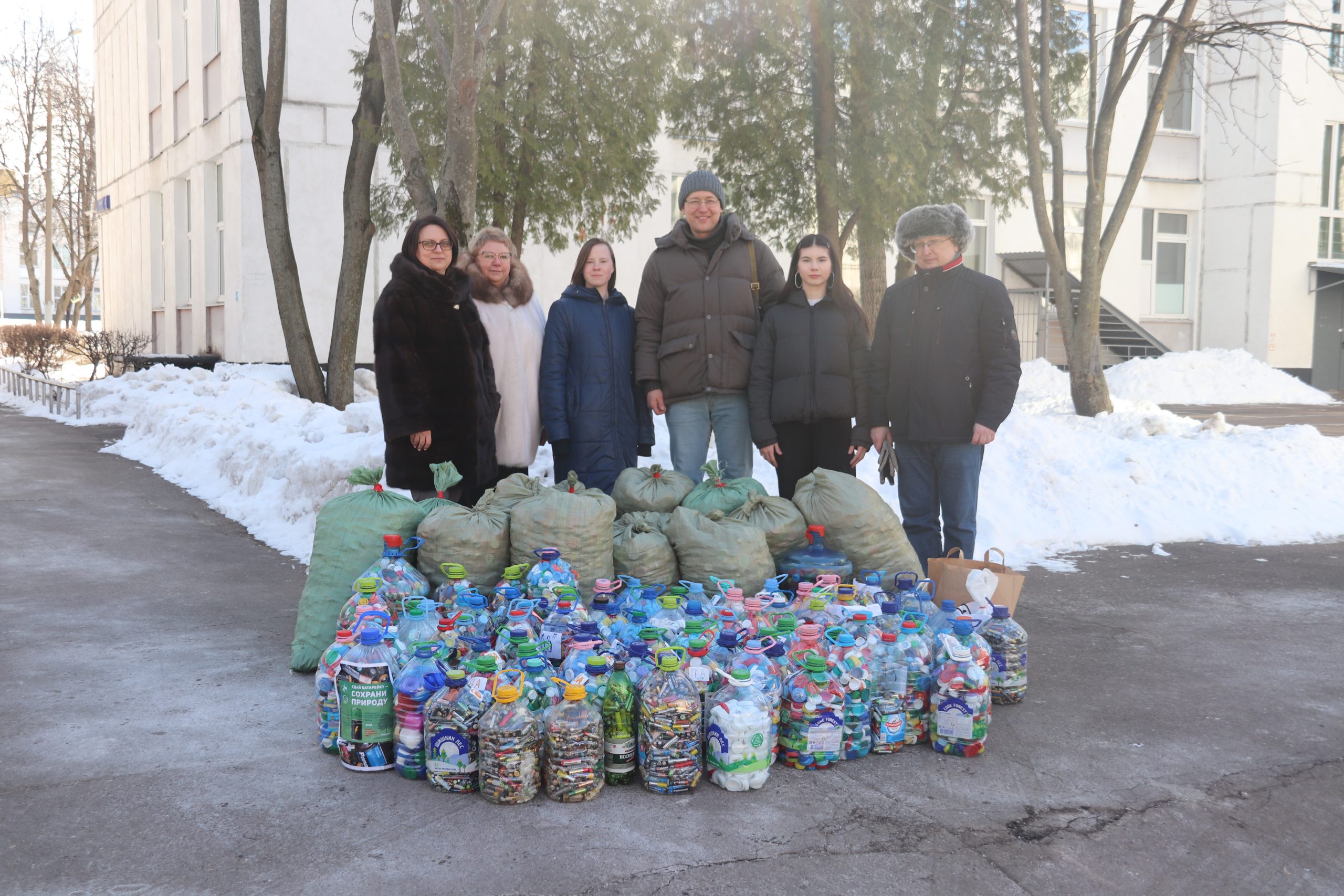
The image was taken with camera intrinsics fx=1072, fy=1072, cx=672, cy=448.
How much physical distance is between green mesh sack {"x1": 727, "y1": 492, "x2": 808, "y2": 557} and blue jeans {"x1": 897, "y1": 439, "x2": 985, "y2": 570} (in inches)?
24.7

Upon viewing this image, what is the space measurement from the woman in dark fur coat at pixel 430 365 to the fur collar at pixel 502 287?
12cm

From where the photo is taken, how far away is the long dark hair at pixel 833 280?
5.20m

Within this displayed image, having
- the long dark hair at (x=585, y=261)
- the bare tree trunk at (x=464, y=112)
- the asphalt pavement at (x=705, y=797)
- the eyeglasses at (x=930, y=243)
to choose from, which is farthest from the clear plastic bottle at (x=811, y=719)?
the bare tree trunk at (x=464, y=112)

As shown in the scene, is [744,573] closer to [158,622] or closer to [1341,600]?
[158,622]

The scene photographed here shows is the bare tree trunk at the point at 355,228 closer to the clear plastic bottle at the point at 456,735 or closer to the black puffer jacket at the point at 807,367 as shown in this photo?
the black puffer jacket at the point at 807,367

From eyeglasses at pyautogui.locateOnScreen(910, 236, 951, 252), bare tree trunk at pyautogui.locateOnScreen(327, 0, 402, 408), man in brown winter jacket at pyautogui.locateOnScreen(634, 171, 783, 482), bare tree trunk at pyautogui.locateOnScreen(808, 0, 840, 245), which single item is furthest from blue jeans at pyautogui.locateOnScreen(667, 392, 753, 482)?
bare tree trunk at pyautogui.locateOnScreen(327, 0, 402, 408)

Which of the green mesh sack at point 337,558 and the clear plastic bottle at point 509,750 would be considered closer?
the clear plastic bottle at point 509,750

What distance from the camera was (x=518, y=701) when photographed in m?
3.38

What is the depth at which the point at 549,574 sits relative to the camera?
4262 mm

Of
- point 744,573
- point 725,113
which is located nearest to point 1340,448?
point 725,113

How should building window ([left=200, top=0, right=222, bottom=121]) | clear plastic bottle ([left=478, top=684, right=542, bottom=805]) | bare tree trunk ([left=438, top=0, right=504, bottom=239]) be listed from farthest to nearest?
1. building window ([left=200, top=0, right=222, bottom=121])
2. bare tree trunk ([left=438, top=0, right=504, bottom=239])
3. clear plastic bottle ([left=478, top=684, right=542, bottom=805])

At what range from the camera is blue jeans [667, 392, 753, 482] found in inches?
215

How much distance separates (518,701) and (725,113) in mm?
9723

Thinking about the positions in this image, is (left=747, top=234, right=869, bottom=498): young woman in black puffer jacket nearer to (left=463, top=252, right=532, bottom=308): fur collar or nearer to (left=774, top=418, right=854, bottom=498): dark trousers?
(left=774, top=418, right=854, bottom=498): dark trousers
